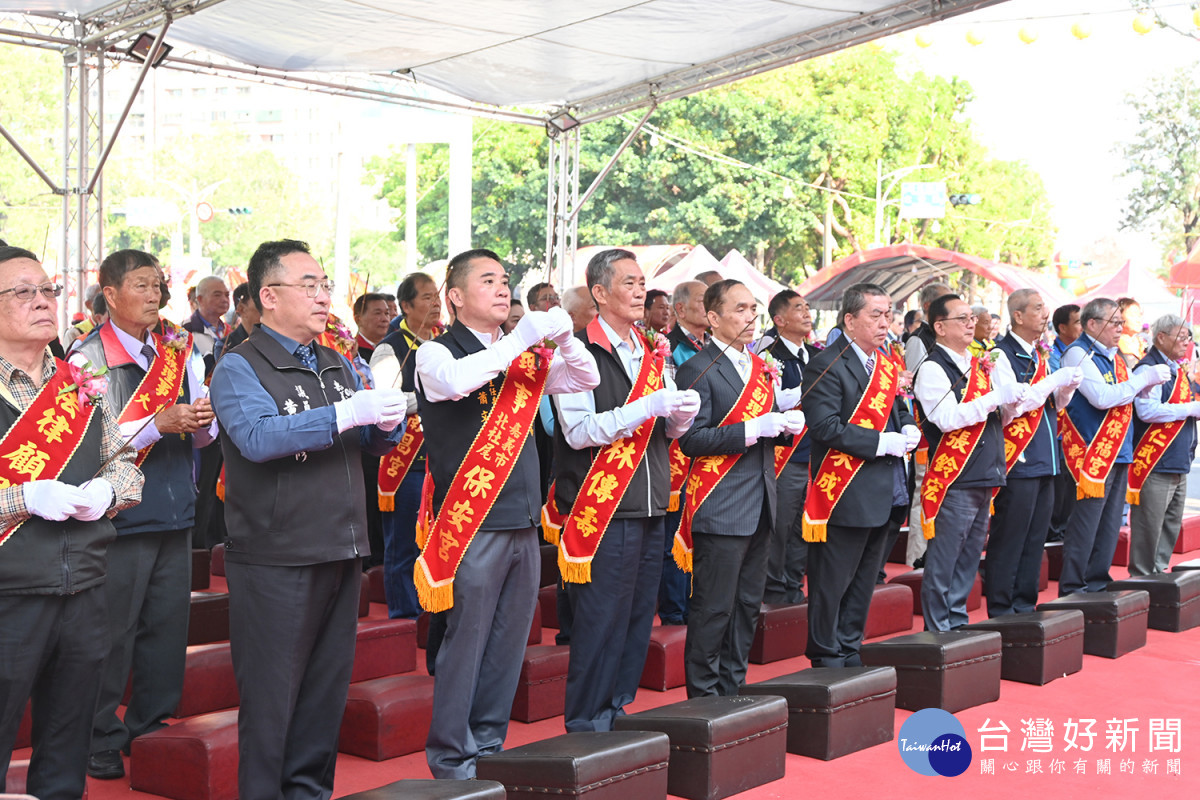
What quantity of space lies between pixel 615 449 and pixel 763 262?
23482mm

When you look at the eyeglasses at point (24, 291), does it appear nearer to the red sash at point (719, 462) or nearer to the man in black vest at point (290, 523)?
the man in black vest at point (290, 523)

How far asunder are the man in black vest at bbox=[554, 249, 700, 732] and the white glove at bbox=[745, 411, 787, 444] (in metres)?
0.25

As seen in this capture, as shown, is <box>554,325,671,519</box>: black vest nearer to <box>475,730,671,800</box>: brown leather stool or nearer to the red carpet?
<box>475,730,671,800</box>: brown leather stool

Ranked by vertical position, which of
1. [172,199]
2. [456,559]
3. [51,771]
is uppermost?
[172,199]

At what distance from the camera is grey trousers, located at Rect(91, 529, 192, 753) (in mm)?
3152

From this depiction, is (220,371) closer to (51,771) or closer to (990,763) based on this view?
(51,771)

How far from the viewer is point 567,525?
3.40 meters

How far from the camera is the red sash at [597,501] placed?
11.0ft

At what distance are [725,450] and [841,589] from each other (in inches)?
37.3

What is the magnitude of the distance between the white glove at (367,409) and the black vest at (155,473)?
3.01ft

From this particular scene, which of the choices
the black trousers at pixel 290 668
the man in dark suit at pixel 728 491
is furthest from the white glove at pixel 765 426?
the black trousers at pixel 290 668

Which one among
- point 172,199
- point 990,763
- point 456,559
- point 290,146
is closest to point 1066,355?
point 990,763

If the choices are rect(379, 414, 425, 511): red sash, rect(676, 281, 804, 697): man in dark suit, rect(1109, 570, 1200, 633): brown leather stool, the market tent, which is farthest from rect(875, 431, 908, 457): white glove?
the market tent

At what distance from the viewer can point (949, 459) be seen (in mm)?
4707
